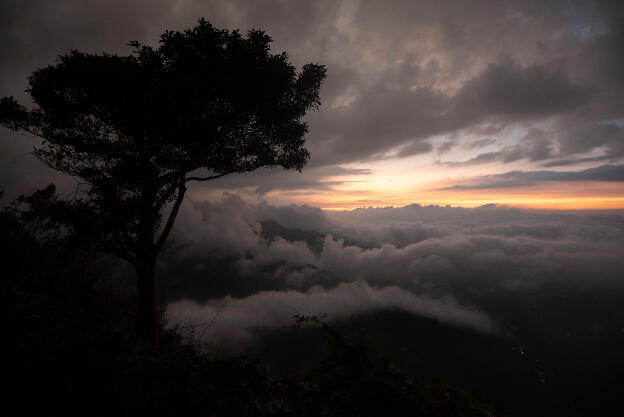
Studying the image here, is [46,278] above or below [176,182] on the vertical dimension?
below

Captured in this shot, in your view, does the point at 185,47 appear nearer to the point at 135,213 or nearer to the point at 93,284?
the point at 135,213

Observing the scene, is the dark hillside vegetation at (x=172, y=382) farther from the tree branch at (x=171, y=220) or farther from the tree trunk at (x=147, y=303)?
the tree branch at (x=171, y=220)

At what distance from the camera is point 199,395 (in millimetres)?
3635

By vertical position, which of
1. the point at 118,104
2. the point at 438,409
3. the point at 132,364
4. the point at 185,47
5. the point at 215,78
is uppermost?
the point at 185,47

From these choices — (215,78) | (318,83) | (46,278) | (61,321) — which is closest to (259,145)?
(215,78)

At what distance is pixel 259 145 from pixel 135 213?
5.05 meters

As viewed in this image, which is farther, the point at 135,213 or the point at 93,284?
the point at 93,284

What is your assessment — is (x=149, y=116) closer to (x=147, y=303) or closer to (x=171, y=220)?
(x=171, y=220)

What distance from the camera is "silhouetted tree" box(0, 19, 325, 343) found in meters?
7.59

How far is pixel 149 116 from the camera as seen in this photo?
753 cm

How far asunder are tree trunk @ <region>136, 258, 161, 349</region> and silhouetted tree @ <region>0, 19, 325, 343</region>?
1.4 inches

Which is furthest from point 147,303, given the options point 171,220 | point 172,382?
point 172,382

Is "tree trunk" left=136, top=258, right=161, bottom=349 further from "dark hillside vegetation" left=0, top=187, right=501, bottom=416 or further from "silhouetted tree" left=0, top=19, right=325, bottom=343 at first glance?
"dark hillside vegetation" left=0, top=187, right=501, bottom=416

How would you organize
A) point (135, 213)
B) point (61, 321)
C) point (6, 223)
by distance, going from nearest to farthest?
point (61, 321)
point (135, 213)
point (6, 223)
